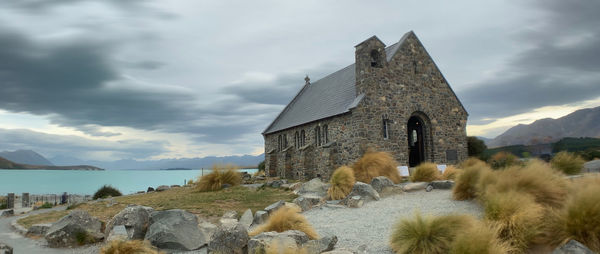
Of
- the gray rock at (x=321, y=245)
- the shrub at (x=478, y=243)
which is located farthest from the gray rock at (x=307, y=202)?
the shrub at (x=478, y=243)

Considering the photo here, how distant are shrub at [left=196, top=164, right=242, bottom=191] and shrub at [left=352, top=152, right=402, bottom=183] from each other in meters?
7.97

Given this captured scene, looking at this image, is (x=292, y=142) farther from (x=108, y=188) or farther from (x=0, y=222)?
(x=0, y=222)

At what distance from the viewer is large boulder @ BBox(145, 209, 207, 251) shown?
29.4 feet

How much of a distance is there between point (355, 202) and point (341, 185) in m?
2.06

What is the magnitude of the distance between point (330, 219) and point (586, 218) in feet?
21.2

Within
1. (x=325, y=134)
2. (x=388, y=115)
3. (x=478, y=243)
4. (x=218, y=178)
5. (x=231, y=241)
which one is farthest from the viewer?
(x=325, y=134)

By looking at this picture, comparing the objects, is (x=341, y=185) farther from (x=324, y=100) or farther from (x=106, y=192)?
(x=106, y=192)

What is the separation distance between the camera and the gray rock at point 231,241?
7.61 metres

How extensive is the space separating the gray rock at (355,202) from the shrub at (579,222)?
6.41 metres

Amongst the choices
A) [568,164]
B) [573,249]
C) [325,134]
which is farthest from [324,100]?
[573,249]

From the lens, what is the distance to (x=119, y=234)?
29.6 feet

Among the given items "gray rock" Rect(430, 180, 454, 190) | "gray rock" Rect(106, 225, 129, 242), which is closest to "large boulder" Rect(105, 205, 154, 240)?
"gray rock" Rect(106, 225, 129, 242)

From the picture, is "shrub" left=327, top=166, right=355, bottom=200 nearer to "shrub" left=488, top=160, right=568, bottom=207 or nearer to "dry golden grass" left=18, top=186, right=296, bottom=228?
"dry golden grass" left=18, top=186, right=296, bottom=228

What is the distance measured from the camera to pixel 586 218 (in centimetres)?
605
